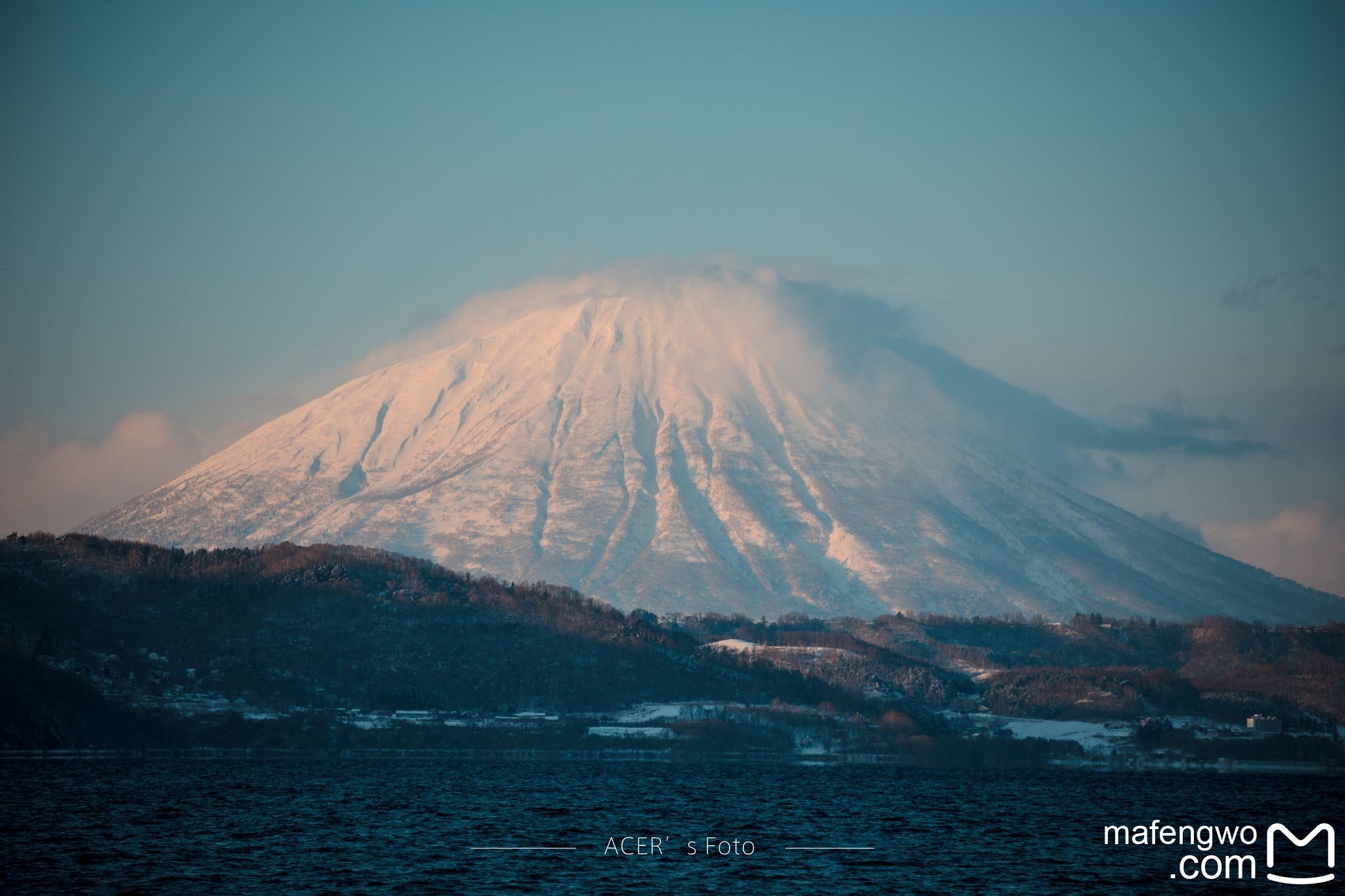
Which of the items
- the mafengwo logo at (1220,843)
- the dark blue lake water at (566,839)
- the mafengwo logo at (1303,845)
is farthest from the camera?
the mafengwo logo at (1220,843)

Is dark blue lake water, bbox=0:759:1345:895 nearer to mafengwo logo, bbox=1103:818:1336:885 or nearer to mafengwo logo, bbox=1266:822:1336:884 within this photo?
mafengwo logo, bbox=1266:822:1336:884

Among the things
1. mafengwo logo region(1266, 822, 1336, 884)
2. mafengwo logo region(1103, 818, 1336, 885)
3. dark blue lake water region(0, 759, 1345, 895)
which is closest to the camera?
dark blue lake water region(0, 759, 1345, 895)

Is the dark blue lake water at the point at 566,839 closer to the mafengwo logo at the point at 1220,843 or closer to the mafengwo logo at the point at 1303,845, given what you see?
the mafengwo logo at the point at 1303,845

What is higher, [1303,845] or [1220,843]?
[1303,845]

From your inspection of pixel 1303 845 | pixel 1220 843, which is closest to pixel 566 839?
pixel 1220 843

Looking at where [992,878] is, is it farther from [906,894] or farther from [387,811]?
[387,811]

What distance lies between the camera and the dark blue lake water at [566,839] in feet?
319

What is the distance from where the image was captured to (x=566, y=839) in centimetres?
12225

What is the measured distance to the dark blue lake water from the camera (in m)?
97.4

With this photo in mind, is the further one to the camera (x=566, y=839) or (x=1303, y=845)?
(x=1303, y=845)

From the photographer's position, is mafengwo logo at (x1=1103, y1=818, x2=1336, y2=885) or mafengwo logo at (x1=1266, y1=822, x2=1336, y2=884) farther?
mafengwo logo at (x1=1103, y1=818, x2=1336, y2=885)

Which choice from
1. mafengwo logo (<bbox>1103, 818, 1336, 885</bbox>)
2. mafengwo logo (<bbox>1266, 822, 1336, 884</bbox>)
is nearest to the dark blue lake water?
mafengwo logo (<bbox>1266, 822, 1336, 884</bbox>)

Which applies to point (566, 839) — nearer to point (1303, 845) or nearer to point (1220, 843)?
point (1220, 843)

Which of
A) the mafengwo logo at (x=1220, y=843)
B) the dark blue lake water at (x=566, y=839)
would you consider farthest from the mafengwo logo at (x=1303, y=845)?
the dark blue lake water at (x=566, y=839)
